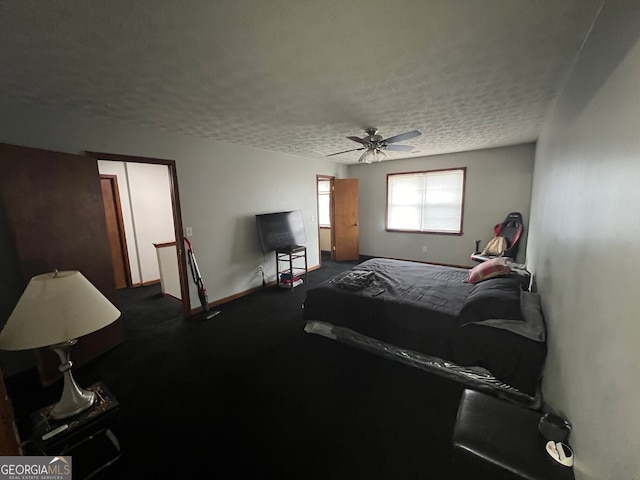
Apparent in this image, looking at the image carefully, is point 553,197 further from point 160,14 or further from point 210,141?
point 210,141

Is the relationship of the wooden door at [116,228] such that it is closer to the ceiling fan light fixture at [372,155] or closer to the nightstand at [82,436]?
the nightstand at [82,436]

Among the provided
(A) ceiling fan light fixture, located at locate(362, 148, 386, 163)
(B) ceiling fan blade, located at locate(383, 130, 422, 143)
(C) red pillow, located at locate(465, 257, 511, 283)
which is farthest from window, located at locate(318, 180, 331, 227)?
(C) red pillow, located at locate(465, 257, 511, 283)

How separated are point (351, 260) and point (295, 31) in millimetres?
5299

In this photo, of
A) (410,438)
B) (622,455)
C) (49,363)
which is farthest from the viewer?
(49,363)

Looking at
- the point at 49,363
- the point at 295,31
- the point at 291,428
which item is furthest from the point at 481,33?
the point at 49,363

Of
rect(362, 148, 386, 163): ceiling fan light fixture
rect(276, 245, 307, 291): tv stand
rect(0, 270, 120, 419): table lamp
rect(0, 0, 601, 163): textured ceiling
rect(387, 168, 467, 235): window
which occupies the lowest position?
rect(276, 245, 307, 291): tv stand

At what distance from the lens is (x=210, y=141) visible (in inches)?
141

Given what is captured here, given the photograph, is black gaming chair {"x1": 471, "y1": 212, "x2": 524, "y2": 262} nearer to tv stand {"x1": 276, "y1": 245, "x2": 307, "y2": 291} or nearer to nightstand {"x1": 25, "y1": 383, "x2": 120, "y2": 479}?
tv stand {"x1": 276, "y1": 245, "x2": 307, "y2": 291}

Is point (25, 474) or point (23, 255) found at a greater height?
point (23, 255)

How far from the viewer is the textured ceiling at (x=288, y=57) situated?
4.01ft

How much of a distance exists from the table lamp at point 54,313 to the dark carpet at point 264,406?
100cm

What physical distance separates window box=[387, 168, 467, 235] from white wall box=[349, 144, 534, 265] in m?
0.13

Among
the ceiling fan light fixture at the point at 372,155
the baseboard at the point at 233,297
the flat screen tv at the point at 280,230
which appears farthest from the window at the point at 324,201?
the ceiling fan light fixture at the point at 372,155

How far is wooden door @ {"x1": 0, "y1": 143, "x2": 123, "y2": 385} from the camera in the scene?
212 cm
